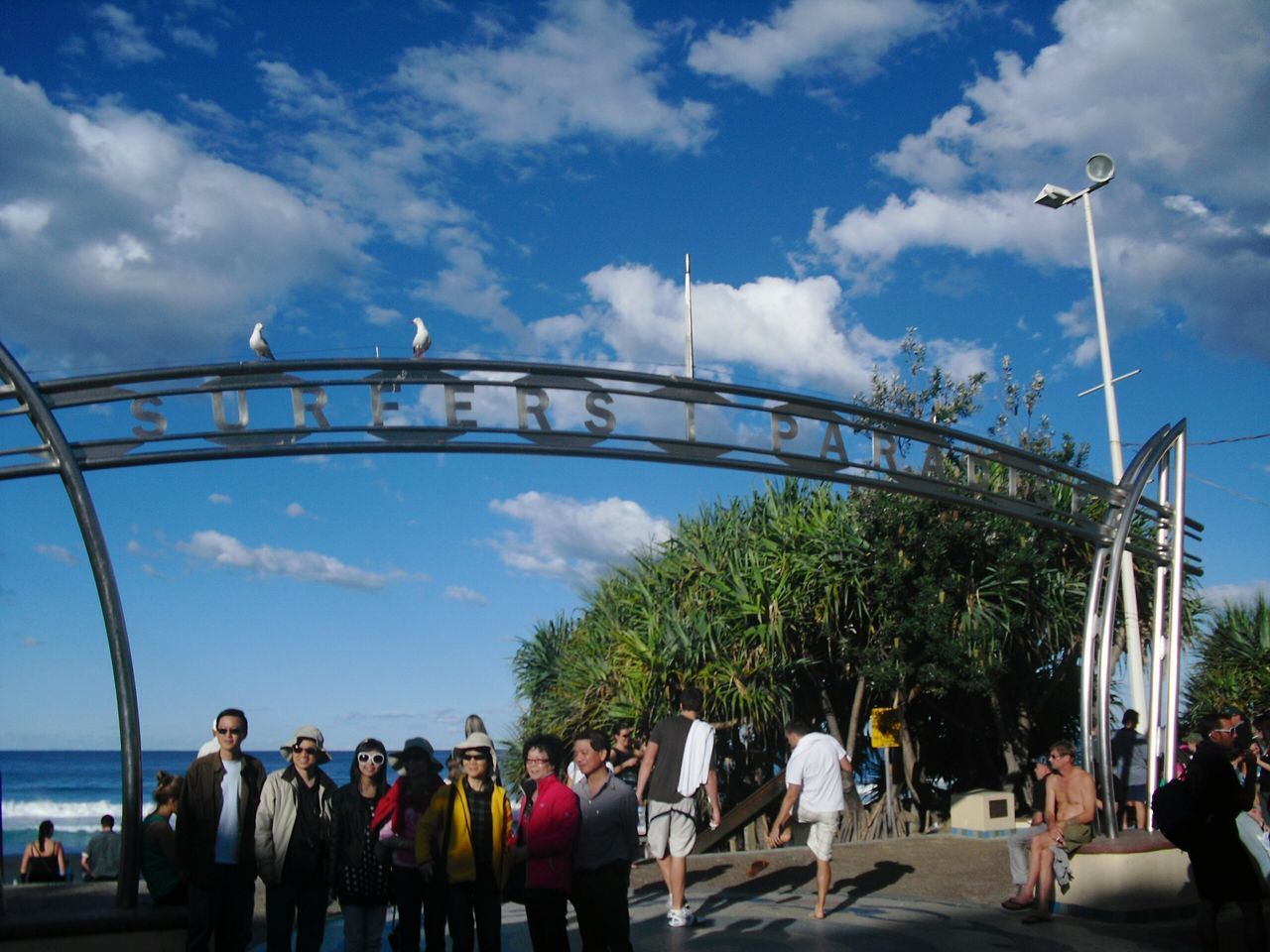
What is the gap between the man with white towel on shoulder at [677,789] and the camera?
822cm

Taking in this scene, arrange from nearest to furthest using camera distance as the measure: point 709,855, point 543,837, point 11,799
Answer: point 543,837
point 709,855
point 11,799

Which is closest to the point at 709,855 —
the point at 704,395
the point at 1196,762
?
the point at 704,395

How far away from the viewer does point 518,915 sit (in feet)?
31.3

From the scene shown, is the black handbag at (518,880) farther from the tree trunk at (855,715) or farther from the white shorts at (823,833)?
the tree trunk at (855,715)

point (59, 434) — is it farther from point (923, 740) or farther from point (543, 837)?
point (923, 740)

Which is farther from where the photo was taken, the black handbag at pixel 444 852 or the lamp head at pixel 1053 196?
the lamp head at pixel 1053 196

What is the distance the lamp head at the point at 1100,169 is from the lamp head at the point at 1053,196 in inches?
20.8

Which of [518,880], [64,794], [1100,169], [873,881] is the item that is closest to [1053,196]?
[1100,169]

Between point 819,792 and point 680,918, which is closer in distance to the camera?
point 680,918

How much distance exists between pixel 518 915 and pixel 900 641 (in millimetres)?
9596

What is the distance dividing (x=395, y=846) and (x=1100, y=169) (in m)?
14.0

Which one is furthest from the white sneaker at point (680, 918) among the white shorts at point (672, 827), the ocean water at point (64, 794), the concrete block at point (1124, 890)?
the ocean water at point (64, 794)

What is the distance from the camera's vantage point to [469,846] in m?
6.33

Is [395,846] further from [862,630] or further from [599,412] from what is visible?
[862,630]
